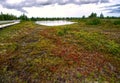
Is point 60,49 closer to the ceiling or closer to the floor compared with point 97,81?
closer to the ceiling

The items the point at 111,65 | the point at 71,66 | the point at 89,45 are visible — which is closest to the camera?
the point at 71,66

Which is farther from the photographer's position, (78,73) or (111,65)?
(111,65)

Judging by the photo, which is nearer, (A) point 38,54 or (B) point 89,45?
(A) point 38,54

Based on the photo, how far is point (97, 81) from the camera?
10.5 meters

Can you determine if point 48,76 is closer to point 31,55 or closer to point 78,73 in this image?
point 78,73

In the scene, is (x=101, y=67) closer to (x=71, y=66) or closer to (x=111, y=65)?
(x=111, y=65)

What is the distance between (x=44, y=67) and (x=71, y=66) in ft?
6.42

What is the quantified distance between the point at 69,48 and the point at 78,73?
523 cm

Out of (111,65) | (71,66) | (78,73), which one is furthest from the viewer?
(111,65)

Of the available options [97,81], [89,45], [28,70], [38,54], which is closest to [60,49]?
[38,54]

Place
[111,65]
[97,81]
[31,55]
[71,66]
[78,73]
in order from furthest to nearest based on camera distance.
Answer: [31,55]
[111,65]
[71,66]
[78,73]
[97,81]

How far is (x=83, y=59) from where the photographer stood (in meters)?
13.6

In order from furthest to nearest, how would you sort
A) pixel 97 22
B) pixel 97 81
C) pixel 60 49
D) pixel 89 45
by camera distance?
pixel 97 22, pixel 89 45, pixel 60 49, pixel 97 81

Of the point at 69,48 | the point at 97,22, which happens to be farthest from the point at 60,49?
the point at 97,22
